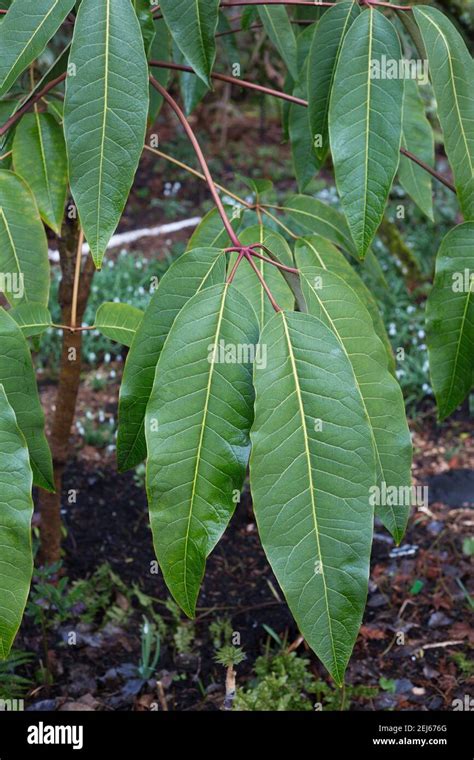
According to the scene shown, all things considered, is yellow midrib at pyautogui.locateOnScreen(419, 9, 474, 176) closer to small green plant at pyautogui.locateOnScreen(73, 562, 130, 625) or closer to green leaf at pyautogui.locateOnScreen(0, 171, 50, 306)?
green leaf at pyautogui.locateOnScreen(0, 171, 50, 306)

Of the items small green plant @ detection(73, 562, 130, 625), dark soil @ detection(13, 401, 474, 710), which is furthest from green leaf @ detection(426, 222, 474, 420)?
small green plant @ detection(73, 562, 130, 625)

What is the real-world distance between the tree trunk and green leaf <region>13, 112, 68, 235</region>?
337mm

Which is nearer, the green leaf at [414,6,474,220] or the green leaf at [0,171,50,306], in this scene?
the green leaf at [414,6,474,220]

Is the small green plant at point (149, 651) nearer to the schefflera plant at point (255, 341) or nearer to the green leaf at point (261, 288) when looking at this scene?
the schefflera plant at point (255, 341)

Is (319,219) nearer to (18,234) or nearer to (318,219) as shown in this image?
(318,219)

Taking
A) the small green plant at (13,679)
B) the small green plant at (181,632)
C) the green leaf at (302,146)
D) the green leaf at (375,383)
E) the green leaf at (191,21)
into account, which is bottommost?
the small green plant at (13,679)

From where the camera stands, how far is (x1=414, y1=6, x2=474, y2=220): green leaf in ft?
4.07

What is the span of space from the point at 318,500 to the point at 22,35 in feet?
2.53

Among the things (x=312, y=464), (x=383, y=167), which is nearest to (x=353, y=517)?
(x=312, y=464)

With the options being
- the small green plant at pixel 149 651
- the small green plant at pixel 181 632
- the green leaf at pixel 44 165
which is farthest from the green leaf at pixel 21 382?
the small green plant at pixel 181 632

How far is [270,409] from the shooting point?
3.26 ft

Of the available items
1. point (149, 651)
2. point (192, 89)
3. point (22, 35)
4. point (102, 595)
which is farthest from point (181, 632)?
point (22, 35)

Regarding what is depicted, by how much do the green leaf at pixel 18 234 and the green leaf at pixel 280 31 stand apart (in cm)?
59

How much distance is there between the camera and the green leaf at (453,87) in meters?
1.24
